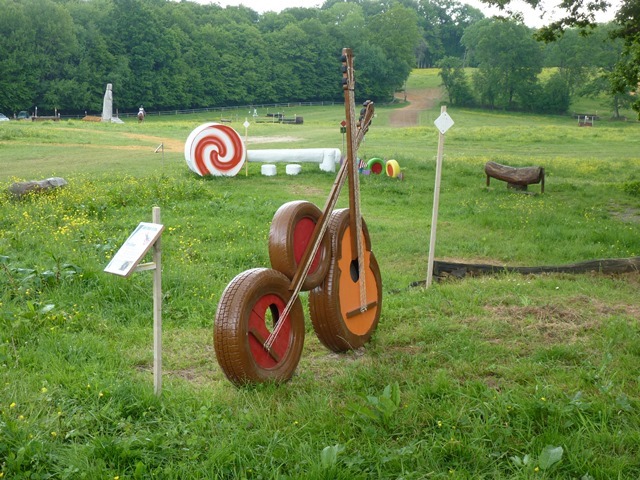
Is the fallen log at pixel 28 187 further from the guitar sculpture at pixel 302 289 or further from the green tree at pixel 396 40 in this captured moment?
the green tree at pixel 396 40

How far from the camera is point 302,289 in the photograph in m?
5.27

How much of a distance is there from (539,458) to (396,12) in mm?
95141

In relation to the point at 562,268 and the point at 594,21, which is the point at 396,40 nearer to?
the point at 594,21

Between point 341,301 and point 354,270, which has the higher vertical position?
point 354,270

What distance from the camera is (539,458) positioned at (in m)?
3.53

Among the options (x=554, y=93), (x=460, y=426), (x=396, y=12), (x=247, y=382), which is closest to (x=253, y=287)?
(x=247, y=382)

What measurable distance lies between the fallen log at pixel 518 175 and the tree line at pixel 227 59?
4651 cm

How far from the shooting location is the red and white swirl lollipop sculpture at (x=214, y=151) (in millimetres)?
17859

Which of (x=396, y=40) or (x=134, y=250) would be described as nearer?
(x=134, y=250)

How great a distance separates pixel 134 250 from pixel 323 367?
6.24 ft

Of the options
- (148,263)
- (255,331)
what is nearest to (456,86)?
(255,331)

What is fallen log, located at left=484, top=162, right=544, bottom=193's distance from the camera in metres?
17.2

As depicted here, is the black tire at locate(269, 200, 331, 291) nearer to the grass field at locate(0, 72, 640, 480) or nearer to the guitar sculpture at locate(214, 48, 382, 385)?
the guitar sculpture at locate(214, 48, 382, 385)

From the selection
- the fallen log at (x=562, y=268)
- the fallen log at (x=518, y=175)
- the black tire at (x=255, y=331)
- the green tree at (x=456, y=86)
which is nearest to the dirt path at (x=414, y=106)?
the green tree at (x=456, y=86)
